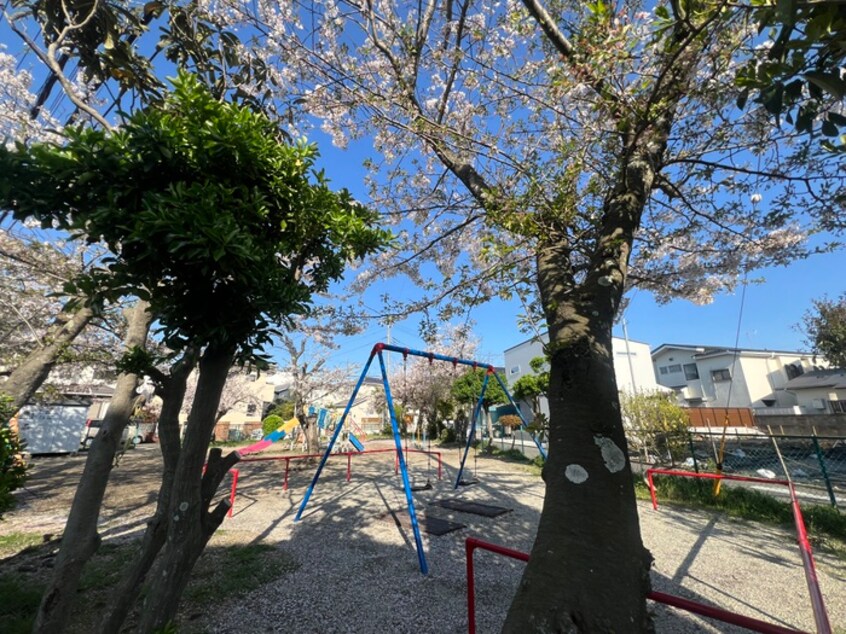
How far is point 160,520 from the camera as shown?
2223 millimetres

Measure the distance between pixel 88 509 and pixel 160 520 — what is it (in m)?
1.24

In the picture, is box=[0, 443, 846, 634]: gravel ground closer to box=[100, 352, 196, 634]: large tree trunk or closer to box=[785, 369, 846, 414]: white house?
box=[100, 352, 196, 634]: large tree trunk

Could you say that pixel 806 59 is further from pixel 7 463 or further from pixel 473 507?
pixel 473 507

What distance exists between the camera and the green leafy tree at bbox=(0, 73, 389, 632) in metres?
1.77

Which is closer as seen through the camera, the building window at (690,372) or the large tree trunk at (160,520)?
the large tree trunk at (160,520)

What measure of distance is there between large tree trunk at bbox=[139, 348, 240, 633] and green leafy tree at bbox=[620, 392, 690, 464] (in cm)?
917

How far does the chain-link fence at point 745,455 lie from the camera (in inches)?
265

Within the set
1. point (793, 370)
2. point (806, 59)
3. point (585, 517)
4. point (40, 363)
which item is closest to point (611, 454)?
point (585, 517)

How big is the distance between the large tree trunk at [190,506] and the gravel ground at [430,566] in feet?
5.02

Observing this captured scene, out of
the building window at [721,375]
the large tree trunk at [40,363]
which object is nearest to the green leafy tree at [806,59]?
the large tree trunk at [40,363]

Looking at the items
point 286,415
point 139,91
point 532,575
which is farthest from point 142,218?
point 286,415

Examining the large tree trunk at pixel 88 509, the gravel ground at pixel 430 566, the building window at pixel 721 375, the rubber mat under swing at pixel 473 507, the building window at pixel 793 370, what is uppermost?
the building window at pixel 793 370

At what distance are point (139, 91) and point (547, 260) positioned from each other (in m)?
4.19

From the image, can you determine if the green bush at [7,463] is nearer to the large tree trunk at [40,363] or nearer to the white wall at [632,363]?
the large tree trunk at [40,363]
